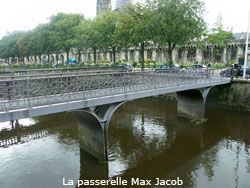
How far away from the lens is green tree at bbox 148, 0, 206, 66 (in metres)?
24.0

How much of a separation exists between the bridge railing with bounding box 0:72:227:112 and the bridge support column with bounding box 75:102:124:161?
95 centimetres

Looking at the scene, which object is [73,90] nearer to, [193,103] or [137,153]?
[137,153]

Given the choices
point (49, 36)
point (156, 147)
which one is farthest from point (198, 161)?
point (49, 36)

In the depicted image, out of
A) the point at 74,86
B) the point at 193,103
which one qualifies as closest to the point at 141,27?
the point at 193,103

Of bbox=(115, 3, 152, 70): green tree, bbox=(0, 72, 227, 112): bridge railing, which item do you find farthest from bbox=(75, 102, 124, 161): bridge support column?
bbox=(115, 3, 152, 70): green tree

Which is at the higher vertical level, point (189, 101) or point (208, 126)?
point (189, 101)

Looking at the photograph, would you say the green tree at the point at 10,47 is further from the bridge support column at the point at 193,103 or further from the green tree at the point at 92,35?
the bridge support column at the point at 193,103

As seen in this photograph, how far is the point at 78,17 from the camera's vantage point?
157 feet

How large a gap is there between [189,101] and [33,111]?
53.4 ft

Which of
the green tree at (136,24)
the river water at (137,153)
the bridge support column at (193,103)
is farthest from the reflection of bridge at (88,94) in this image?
the green tree at (136,24)

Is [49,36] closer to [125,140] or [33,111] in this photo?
[125,140]

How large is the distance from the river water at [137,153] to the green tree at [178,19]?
9.61 metres

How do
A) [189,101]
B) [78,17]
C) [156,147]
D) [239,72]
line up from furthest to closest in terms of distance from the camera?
[78,17]
[239,72]
[189,101]
[156,147]

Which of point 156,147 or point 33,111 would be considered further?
point 156,147
